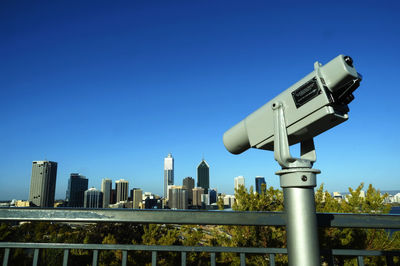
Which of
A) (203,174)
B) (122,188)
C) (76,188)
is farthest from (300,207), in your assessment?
(203,174)

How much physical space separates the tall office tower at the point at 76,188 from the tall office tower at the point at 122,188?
9.43 m

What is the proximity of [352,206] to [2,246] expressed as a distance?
5697 mm

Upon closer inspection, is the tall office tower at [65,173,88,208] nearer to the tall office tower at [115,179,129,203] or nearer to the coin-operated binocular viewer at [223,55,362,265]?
the tall office tower at [115,179,129,203]

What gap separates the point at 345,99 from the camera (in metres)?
1.05

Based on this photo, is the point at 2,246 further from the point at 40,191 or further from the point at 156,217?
the point at 40,191

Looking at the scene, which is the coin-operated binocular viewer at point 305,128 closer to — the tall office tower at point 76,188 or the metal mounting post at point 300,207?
the metal mounting post at point 300,207

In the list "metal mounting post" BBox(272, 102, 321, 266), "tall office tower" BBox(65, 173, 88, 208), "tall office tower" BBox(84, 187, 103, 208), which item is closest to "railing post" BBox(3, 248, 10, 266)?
"metal mounting post" BBox(272, 102, 321, 266)

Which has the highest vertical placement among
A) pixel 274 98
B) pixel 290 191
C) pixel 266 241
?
pixel 274 98

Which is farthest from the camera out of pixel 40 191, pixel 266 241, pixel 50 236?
pixel 40 191

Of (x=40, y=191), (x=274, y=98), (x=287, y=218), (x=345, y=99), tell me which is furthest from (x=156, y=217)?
(x=40, y=191)

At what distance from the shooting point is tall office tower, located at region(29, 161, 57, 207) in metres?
54.3

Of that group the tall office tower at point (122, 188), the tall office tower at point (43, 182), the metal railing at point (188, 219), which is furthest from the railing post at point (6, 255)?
the tall office tower at point (122, 188)

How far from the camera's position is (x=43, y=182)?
5741 cm

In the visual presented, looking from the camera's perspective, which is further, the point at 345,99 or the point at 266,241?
the point at 266,241
